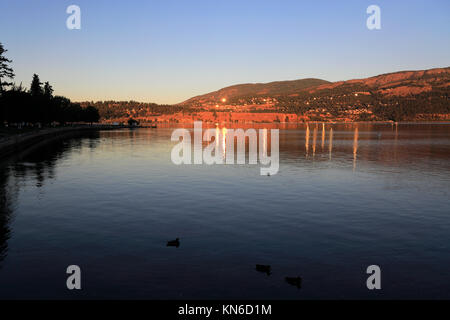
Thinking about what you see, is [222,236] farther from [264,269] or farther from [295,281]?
[295,281]

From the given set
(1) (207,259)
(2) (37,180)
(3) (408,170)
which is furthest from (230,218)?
(3) (408,170)

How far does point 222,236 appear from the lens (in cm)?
1959

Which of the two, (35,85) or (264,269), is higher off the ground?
(35,85)

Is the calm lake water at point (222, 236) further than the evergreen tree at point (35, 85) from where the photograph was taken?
No

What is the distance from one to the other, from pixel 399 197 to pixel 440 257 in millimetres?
14034

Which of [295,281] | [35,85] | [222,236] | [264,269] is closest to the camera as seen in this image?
[295,281]

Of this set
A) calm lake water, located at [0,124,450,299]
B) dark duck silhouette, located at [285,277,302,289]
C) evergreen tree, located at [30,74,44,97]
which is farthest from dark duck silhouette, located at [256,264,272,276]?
evergreen tree, located at [30,74,44,97]

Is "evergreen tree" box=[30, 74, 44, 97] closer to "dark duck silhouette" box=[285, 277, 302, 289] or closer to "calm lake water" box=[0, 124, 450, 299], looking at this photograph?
"calm lake water" box=[0, 124, 450, 299]

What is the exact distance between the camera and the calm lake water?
13.8 meters

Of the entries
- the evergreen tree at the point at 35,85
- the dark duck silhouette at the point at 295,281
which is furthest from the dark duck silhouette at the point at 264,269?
the evergreen tree at the point at 35,85

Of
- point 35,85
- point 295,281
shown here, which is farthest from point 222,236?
point 35,85

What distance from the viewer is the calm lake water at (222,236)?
13812 mm

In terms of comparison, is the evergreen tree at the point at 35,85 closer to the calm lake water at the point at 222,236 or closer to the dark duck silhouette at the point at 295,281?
the calm lake water at the point at 222,236

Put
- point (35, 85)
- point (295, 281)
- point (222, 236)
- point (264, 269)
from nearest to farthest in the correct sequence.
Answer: point (295, 281) < point (264, 269) < point (222, 236) < point (35, 85)
